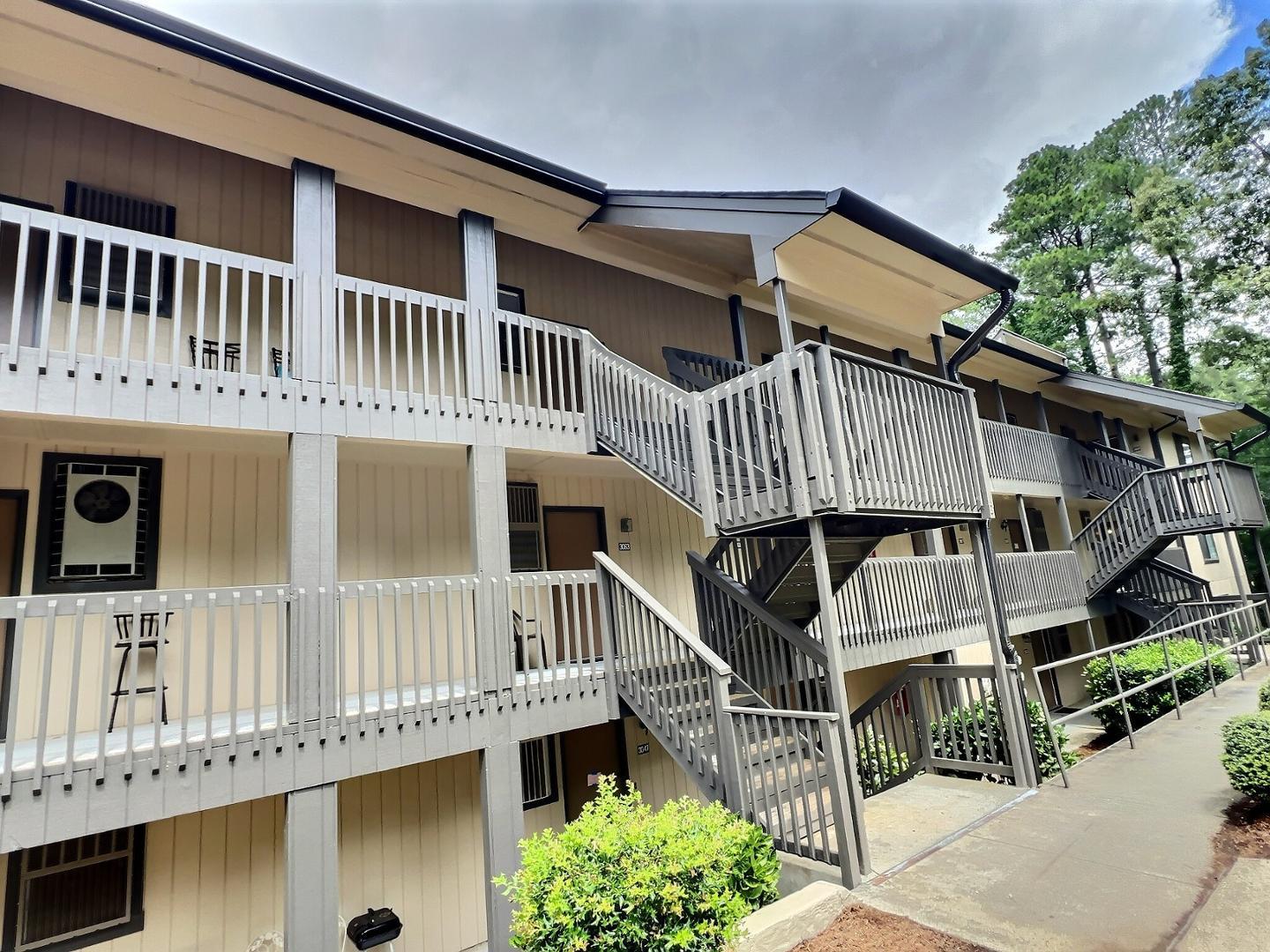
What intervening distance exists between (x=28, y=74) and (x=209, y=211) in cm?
187

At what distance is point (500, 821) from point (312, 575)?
2.69 meters

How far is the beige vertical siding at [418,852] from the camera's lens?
6703 mm

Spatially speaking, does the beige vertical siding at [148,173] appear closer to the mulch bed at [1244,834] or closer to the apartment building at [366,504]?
the apartment building at [366,504]

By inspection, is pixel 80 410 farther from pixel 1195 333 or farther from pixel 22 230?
pixel 1195 333

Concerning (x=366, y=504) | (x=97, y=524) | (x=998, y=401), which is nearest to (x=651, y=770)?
(x=366, y=504)

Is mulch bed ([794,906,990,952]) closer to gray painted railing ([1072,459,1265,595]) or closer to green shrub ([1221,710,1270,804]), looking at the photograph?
green shrub ([1221,710,1270,804])

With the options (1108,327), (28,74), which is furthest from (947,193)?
(28,74)

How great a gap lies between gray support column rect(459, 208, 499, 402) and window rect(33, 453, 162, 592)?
3.26m

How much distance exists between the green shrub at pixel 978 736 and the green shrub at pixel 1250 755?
168 cm

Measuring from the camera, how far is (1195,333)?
87.9ft

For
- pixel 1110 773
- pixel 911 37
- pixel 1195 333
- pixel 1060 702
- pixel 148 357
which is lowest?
pixel 1060 702

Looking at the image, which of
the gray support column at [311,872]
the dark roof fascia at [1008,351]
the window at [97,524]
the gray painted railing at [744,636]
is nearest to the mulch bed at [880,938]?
the gray painted railing at [744,636]

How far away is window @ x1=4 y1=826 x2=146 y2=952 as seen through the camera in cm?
538

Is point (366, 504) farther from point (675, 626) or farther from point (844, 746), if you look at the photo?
point (844, 746)
